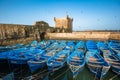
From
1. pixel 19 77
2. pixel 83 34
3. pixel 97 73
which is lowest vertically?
pixel 19 77

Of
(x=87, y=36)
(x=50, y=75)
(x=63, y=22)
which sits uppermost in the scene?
(x=63, y=22)

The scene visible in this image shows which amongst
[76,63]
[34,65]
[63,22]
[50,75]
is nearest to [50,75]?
[50,75]

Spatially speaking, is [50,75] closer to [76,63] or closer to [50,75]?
[50,75]

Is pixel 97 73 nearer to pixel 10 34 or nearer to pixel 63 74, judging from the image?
pixel 63 74

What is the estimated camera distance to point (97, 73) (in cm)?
1195

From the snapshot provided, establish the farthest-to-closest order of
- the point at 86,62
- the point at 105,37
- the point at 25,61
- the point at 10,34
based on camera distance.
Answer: the point at 105,37 → the point at 10,34 → the point at 25,61 → the point at 86,62

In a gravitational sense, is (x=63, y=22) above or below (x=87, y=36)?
above

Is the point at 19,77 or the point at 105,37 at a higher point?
the point at 105,37

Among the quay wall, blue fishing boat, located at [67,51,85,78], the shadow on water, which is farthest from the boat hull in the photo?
the quay wall

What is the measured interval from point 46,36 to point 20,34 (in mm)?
13320

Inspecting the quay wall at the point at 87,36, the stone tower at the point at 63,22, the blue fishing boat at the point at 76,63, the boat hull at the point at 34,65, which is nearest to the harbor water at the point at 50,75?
the boat hull at the point at 34,65

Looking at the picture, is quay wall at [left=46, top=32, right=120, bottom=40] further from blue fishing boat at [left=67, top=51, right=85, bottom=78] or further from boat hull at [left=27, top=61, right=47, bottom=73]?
boat hull at [left=27, top=61, right=47, bottom=73]

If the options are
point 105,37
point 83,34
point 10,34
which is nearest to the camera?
point 10,34

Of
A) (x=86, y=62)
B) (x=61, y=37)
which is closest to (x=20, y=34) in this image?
(x=61, y=37)
